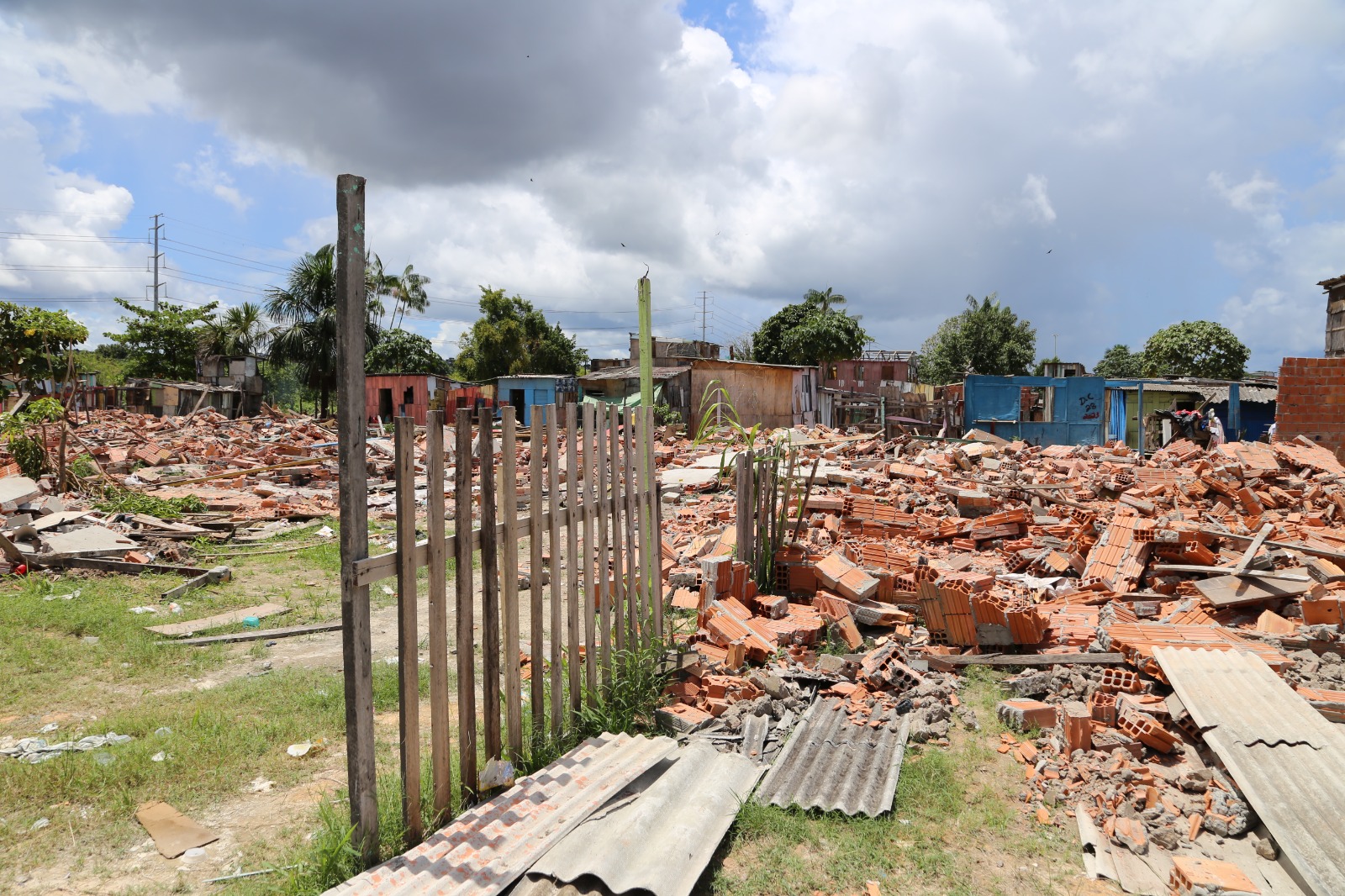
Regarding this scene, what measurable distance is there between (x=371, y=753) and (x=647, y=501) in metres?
2.54

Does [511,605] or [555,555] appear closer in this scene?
[511,605]

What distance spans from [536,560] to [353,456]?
4.08 ft

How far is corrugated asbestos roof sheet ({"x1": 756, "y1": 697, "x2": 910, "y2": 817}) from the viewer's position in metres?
3.74

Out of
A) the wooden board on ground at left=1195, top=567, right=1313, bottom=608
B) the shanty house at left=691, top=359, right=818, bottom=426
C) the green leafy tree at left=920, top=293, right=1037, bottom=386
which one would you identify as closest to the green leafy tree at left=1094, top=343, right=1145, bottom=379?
the green leafy tree at left=920, top=293, right=1037, bottom=386

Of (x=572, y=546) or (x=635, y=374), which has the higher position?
(x=635, y=374)

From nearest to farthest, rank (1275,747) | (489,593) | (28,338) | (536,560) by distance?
1. (489,593)
2. (536,560)
3. (1275,747)
4. (28,338)

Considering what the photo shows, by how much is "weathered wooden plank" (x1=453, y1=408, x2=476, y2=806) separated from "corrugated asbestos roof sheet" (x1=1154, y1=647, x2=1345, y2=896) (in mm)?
3402

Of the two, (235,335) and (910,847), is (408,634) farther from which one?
(235,335)

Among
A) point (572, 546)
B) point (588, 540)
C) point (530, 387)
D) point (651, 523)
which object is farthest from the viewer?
point (530, 387)

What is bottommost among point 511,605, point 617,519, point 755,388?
point 511,605

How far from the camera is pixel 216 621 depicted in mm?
7215

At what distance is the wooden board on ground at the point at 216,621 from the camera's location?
682cm

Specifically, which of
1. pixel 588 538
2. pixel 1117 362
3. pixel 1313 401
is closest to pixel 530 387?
pixel 1313 401

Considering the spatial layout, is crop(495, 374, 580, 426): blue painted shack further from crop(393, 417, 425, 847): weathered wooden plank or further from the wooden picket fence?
crop(393, 417, 425, 847): weathered wooden plank
